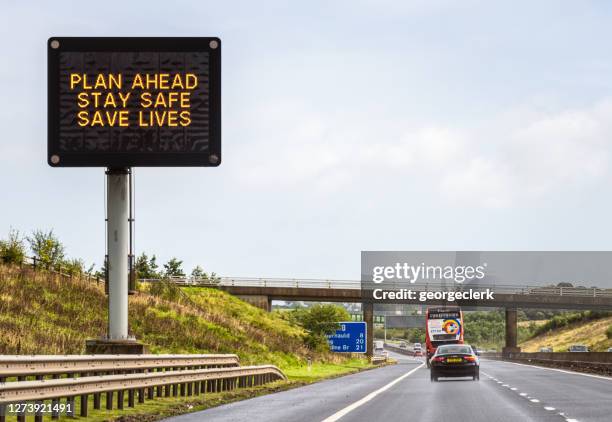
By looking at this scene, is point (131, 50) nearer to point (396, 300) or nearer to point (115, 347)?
point (115, 347)

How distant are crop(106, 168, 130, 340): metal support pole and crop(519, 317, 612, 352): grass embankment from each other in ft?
386

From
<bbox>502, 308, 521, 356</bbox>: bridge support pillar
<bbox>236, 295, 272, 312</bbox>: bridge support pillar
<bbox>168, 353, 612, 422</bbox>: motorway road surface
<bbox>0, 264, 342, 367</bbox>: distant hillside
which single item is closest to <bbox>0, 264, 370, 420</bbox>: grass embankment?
<bbox>0, 264, 342, 367</bbox>: distant hillside

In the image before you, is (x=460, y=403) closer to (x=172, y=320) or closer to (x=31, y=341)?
(x=31, y=341)

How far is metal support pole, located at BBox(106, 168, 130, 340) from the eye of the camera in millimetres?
27844

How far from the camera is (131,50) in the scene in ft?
87.4

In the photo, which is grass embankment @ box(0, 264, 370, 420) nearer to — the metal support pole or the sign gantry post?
the metal support pole

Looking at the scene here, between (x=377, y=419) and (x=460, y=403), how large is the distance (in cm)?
596

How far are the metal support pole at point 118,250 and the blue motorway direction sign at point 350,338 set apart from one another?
1775 inches

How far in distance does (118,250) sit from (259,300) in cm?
7336

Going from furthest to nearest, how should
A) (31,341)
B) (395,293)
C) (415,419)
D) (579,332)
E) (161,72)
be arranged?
1. (579,332)
2. (395,293)
3. (31,341)
4. (161,72)
5. (415,419)

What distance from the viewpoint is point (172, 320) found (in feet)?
192

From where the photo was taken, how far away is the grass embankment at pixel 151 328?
32.6 metres

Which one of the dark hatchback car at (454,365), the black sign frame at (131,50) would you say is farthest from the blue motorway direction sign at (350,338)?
the black sign frame at (131,50)

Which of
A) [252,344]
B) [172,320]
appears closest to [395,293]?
[252,344]
